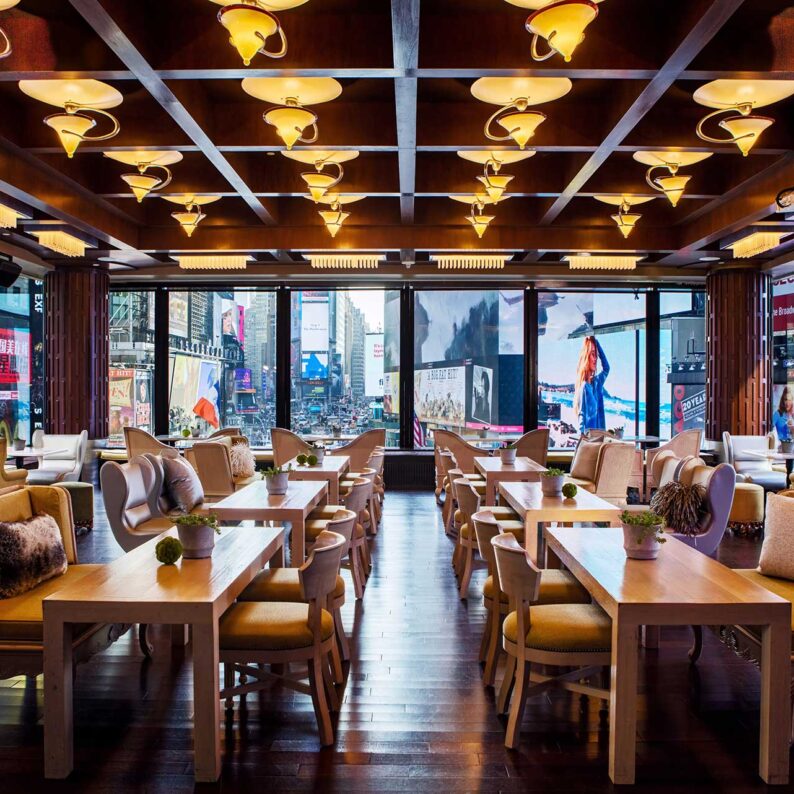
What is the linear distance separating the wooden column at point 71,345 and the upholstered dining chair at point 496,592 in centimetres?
835

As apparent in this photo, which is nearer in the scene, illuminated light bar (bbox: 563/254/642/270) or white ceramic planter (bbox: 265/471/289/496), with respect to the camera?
white ceramic planter (bbox: 265/471/289/496)

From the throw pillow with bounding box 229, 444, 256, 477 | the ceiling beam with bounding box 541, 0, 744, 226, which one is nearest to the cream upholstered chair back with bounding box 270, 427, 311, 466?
the throw pillow with bounding box 229, 444, 256, 477

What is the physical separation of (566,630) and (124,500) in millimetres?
3456

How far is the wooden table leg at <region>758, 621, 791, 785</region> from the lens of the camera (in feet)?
8.79

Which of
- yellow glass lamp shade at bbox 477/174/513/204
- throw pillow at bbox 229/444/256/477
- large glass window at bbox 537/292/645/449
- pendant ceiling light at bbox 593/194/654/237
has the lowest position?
throw pillow at bbox 229/444/256/477

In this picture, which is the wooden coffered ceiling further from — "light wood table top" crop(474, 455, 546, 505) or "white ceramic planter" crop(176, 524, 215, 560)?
"light wood table top" crop(474, 455, 546, 505)

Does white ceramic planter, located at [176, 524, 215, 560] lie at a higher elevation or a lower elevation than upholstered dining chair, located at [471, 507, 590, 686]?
higher

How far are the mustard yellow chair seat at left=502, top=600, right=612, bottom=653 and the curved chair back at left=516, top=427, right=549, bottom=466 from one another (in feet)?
20.3

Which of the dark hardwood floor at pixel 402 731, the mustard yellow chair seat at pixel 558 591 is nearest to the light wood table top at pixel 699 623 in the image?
the dark hardwood floor at pixel 402 731

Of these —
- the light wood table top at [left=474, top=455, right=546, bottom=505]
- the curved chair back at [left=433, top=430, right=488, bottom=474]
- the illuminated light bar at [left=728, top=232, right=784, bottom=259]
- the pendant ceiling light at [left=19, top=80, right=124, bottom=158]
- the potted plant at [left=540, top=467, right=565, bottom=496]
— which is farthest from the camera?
the curved chair back at [left=433, top=430, right=488, bottom=474]

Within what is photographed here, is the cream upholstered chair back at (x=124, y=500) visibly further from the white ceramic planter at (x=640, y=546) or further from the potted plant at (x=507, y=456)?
the potted plant at (x=507, y=456)

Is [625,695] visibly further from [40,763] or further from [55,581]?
[55,581]

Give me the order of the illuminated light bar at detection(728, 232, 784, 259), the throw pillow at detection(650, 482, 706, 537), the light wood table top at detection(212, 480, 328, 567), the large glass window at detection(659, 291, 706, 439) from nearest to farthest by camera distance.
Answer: the throw pillow at detection(650, 482, 706, 537), the light wood table top at detection(212, 480, 328, 567), the illuminated light bar at detection(728, 232, 784, 259), the large glass window at detection(659, 291, 706, 439)

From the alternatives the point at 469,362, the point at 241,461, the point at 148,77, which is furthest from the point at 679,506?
the point at 469,362
